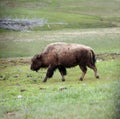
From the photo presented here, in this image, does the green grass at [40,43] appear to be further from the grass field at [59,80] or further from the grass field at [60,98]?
the grass field at [60,98]

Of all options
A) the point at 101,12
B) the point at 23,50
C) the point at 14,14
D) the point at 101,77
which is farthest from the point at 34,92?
the point at 101,12

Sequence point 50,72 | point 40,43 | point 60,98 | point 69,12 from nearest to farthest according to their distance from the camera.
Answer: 1. point 60,98
2. point 50,72
3. point 40,43
4. point 69,12

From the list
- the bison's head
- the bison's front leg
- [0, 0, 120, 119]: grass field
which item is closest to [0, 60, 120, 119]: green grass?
[0, 0, 120, 119]: grass field

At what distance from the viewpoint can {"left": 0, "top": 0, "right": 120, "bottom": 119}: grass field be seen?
26.7 feet

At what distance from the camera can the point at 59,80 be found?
15453 millimetres

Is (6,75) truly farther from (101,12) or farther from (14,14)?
(101,12)

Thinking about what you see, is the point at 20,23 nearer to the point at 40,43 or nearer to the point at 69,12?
the point at 40,43

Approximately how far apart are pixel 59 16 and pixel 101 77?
36079 mm

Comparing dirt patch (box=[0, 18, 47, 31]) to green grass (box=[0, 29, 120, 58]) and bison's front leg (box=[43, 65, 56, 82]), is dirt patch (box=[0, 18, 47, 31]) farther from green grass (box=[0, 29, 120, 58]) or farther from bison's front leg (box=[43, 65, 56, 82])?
bison's front leg (box=[43, 65, 56, 82])

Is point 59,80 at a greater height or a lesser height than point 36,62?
lesser

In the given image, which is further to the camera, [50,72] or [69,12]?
[69,12]

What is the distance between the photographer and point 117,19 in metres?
51.8

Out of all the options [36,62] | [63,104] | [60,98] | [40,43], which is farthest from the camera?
[40,43]

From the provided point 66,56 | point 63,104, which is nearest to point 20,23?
point 66,56
